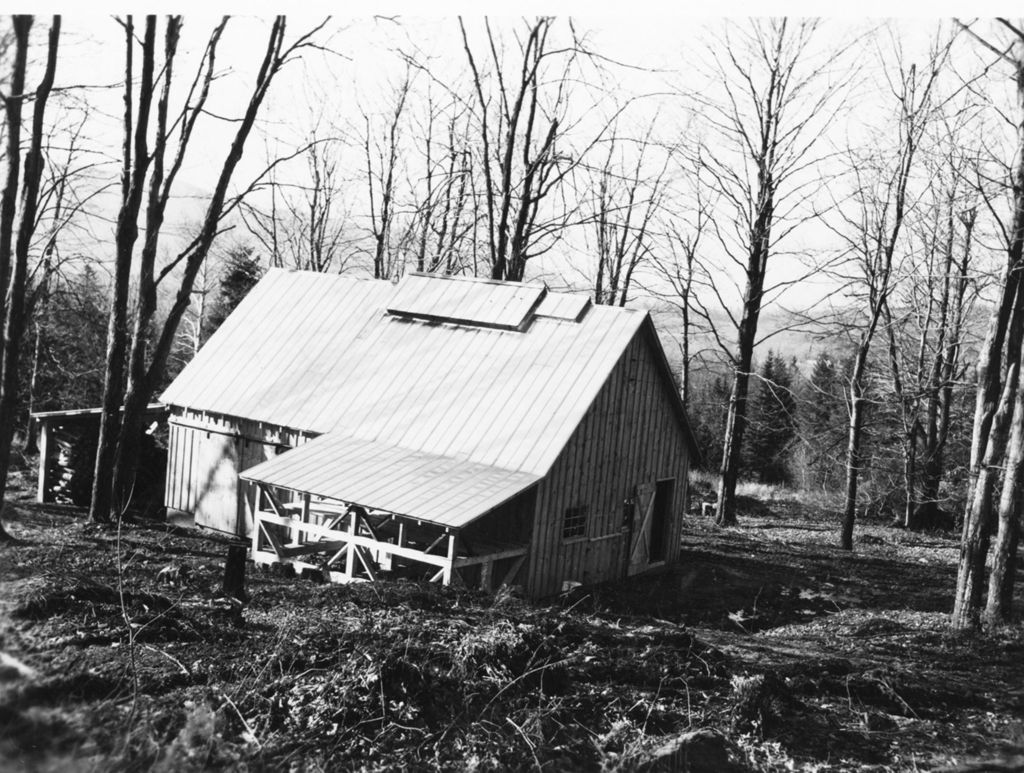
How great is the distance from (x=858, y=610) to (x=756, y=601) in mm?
1321

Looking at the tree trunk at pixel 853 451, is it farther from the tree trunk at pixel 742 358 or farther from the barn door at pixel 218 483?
the barn door at pixel 218 483

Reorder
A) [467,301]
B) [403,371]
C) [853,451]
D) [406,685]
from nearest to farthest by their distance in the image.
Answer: [406,685]
[403,371]
[467,301]
[853,451]

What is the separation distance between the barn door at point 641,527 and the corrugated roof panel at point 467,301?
3.36m

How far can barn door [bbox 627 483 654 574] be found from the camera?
13336 mm

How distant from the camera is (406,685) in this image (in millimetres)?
4336

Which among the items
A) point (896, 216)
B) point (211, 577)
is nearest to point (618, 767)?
point (211, 577)

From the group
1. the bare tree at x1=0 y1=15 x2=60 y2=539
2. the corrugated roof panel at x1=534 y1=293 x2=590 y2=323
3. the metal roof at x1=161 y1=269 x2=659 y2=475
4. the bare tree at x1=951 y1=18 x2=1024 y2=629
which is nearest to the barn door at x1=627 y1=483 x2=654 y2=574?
the metal roof at x1=161 y1=269 x2=659 y2=475

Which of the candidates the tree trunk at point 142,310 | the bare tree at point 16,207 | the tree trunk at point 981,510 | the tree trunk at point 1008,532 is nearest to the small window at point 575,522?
the tree trunk at point 981,510

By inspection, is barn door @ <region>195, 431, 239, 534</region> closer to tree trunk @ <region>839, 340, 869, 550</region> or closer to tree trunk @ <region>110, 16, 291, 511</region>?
tree trunk @ <region>110, 16, 291, 511</region>

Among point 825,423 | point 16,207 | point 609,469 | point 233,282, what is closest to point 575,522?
point 609,469

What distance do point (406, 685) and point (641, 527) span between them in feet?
31.2

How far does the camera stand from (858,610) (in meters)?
11.4

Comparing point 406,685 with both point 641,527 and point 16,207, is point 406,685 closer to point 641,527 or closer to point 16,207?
point 16,207

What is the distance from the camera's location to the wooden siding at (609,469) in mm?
11414
